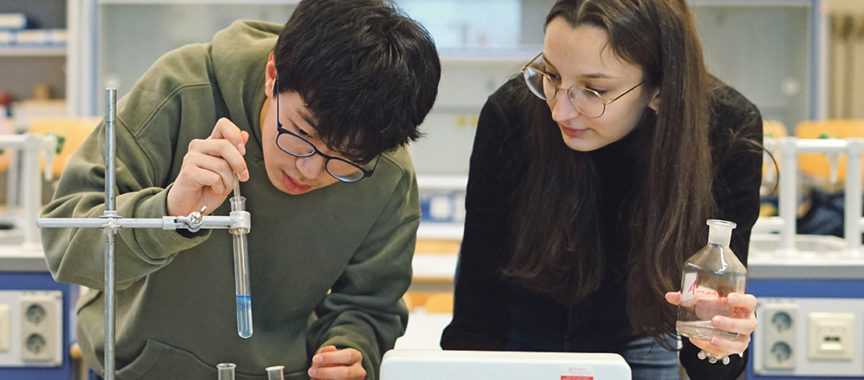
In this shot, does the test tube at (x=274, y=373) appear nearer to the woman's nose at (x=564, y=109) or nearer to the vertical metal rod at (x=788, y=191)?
the woman's nose at (x=564, y=109)

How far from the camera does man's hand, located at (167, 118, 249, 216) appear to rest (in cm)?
92

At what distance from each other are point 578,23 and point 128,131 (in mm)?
611

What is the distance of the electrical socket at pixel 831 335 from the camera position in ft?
5.30

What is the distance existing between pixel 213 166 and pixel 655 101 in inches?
24.8

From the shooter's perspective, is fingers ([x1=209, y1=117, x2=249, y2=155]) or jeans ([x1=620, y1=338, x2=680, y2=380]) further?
jeans ([x1=620, y1=338, x2=680, y2=380])

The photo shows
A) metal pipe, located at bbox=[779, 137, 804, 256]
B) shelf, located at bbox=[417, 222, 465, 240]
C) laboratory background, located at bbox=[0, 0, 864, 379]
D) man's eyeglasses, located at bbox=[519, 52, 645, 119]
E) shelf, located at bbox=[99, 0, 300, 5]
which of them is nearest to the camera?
man's eyeglasses, located at bbox=[519, 52, 645, 119]

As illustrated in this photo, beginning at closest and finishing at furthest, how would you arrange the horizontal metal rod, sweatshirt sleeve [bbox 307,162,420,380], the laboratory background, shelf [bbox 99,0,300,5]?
the horizontal metal rod
sweatshirt sleeve [bbox 307,162,420,380]
the laboratory background
shelf [bbox 99,0,300,5]

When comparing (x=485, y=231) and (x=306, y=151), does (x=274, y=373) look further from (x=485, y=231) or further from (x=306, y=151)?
(x=485, y=231)

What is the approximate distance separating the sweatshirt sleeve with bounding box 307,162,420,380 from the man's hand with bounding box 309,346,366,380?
0.43ft

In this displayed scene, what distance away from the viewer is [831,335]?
162cm

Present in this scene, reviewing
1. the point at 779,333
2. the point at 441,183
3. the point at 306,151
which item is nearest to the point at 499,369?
the point at 306,151

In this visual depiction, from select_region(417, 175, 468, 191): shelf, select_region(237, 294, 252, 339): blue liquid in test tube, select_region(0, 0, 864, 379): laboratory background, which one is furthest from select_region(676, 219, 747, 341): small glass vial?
select_region(417, 175, 468, 191): shelf

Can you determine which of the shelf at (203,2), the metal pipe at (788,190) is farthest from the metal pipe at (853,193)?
the shelf at (203,2)

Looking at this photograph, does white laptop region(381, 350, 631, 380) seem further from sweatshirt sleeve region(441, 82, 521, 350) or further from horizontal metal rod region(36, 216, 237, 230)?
sweatshirt sleeve region(441, 82, 521, 350)
